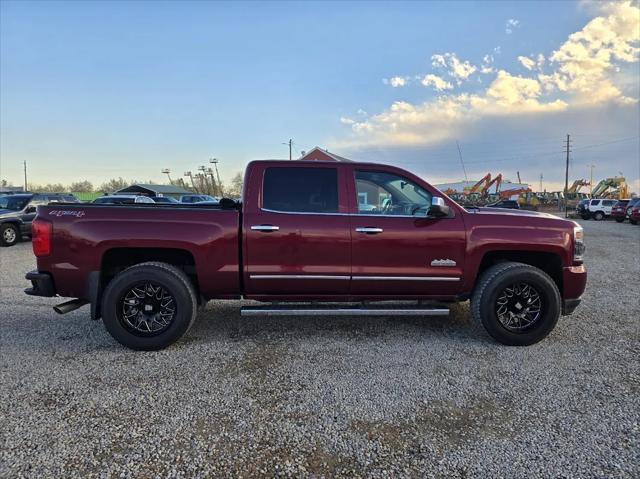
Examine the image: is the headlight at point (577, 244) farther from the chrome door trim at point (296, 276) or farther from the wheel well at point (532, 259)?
the chrome door trim at point (296, 276)

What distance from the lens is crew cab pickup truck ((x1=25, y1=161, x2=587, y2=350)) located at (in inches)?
152

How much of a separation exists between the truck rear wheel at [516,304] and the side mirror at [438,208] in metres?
0.80

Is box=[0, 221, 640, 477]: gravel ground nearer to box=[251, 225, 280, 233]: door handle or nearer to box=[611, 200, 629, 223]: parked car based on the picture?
box=[251, 225, 280, 233]: door handle

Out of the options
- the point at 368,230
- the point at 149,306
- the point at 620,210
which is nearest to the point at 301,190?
the point at 368,230

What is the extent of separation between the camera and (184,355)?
12.6 ft

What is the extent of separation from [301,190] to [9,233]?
12.1 meters

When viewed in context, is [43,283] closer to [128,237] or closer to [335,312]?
[128,237]

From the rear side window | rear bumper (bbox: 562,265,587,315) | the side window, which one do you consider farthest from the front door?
rear bumper (bbox: 562,265,587,315)

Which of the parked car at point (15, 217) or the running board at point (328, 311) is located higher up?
the parked car at point (15, 217)

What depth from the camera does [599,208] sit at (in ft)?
100

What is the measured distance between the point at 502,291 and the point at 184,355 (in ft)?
10.5

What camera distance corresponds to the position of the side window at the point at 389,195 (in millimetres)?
4145

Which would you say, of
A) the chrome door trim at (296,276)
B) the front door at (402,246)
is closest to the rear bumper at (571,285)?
the front door at (402,246)

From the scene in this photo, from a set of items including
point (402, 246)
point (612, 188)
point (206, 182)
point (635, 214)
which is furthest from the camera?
point (206, 182)
